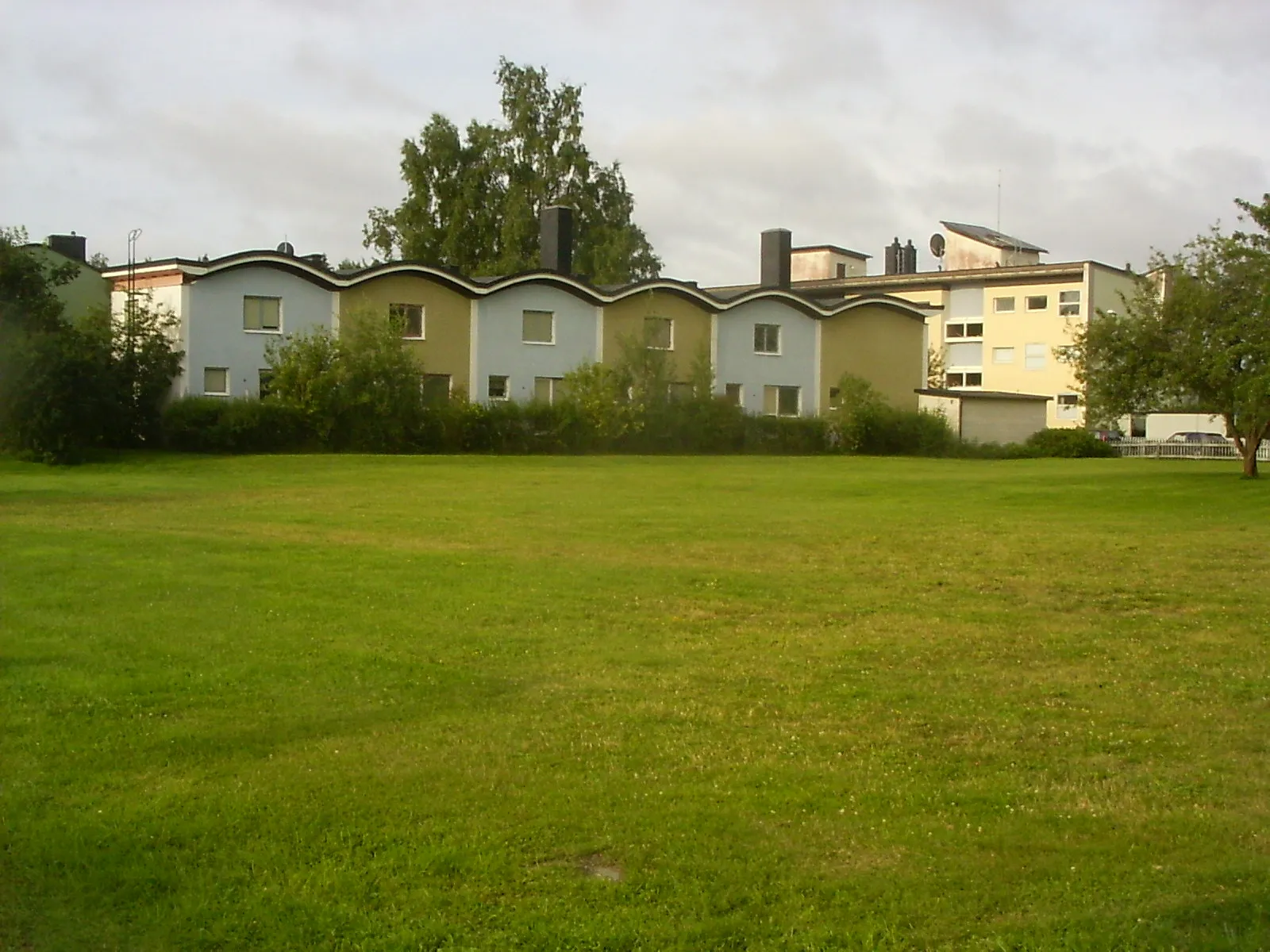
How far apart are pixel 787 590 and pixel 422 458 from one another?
34.7 metres

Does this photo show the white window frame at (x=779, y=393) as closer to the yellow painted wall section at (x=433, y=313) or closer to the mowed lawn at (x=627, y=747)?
the yellow painted wall section at (x=433, y=313)

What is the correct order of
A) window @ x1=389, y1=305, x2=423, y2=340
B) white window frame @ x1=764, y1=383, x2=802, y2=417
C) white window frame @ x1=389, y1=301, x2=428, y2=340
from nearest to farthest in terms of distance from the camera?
window @ x1=389, y1=305, x2=423, y2=340 → white window frame @ x1=389, y1=301, x2=428, y2=340 → white window frame @ x1=764, y1=383, x2=802, y2=417

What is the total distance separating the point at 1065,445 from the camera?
6925cm

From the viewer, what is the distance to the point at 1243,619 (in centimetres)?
1573

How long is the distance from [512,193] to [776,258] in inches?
603

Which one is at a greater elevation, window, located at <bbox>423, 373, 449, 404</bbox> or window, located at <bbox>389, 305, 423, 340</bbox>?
window, located at <bbox>389, 305, 423, 340</bbox>

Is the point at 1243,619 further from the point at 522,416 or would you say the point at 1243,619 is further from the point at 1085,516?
the point at 522,416

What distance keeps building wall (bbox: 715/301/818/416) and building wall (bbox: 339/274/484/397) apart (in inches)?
490

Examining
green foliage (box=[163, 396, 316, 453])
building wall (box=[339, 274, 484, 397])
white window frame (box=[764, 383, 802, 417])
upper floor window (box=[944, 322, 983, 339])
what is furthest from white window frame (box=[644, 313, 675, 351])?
upper floor window (box=[944, 322, 983, 339])

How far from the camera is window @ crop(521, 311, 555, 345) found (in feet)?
211

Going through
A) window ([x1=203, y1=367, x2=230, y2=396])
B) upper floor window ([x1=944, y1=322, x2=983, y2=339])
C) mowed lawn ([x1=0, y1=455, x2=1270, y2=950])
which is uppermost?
upper floor window ([x1=944, y1=322, x2=983, y2=339])

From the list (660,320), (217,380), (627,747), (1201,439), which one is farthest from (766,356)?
(627,747)

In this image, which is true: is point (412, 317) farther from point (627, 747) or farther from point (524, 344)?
point (627, 747)

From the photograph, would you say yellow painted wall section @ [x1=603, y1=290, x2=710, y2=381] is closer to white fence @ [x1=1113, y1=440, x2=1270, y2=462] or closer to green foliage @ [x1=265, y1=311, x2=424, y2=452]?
green foliage @ [x1=265, y1=311, x2=424, y2=452]
